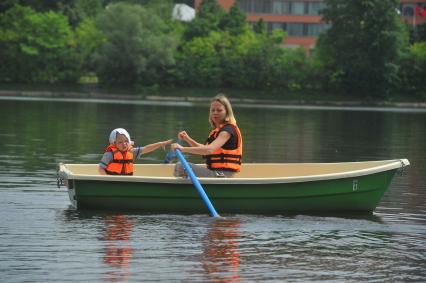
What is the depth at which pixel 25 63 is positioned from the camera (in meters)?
99.2

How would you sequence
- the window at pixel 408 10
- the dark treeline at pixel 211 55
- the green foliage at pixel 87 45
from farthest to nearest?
1. the window at pixel 408 10
2. the green foliage at pixel 87 45
3. the dark treeline at pixel 211 55

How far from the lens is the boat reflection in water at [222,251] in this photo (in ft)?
40.6

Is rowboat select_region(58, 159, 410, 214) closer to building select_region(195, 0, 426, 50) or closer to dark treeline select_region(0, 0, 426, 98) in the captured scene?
dark treeline select_region(0, 0, 426, 98)

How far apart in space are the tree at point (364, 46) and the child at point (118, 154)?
80.0m

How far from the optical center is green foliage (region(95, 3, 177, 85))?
311 ft

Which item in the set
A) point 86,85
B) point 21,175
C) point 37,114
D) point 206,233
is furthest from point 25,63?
point 206,233

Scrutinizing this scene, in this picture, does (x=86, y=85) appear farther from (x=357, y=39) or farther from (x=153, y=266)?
(x=153, y=266)

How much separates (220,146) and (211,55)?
8718 centimetres

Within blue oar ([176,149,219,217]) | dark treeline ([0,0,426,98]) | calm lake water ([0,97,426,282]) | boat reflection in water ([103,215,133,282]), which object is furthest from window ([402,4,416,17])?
boat reflection in water ([103,215,133,282])

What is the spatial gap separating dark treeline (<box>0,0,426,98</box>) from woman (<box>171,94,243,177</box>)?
77678 millimetres

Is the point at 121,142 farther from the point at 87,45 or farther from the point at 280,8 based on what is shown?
the point at 280,8

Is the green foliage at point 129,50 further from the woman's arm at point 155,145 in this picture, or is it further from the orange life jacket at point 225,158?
the orange life jacket at point 225,158

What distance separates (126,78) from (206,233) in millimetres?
81727

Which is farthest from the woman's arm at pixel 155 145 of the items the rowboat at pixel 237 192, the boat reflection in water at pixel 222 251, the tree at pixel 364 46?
the tree at pixel 364 46
